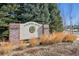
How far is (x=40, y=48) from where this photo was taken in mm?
5938

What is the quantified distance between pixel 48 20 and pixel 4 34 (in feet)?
2.62

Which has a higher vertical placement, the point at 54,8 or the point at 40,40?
the point at 54,8

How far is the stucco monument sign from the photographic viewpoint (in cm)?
595

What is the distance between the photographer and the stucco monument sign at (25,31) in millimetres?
5949

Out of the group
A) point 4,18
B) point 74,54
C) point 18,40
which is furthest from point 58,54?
point 4,18

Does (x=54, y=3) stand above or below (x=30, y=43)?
above

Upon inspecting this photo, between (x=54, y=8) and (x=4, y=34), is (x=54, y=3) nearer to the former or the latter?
(x=54, y=8)

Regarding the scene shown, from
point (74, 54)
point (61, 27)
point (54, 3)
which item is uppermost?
point (54, 3)

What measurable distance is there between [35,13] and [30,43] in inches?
20.7

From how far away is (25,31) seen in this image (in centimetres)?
599

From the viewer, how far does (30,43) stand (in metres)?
5.93

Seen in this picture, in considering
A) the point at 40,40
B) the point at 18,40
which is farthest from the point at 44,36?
the point at 18,40

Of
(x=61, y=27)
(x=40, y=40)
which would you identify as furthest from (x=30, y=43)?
(x=61, y=27)

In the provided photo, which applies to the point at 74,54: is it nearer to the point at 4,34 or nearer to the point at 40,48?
the point at 40,48
